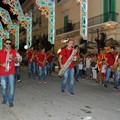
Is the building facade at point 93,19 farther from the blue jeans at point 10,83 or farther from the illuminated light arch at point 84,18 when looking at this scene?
the blue jeans at point 10,83

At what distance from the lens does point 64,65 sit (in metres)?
10.6

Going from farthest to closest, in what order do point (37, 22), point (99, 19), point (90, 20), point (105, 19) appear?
point (37, 22) → point (90, 20) → point (99, 19) → point (105, 19)

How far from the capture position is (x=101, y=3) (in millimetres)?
29484

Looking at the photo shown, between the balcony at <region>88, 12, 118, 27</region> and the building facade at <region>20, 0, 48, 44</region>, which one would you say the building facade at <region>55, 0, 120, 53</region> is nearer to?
the balcony at <region>88, 12, 118, 27</region>

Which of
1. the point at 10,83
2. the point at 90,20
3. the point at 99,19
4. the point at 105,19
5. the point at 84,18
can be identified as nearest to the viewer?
the point at 10,83

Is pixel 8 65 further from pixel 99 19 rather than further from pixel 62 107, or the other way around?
pixel 99 19

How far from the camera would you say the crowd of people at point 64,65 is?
840 centimetres

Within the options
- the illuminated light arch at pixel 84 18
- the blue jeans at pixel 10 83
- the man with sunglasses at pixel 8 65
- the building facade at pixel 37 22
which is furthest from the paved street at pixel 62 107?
the building facade at pixel 37 22

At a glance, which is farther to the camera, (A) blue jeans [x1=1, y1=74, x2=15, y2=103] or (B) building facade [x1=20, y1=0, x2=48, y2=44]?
A: (B) building facade [x1=20, y1=0, x2=48, y2=44]

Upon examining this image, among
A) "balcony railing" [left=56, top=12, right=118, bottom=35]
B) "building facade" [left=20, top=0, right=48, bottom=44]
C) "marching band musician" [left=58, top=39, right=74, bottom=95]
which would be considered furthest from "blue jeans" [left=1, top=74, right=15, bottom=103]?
"building facade" [left=20, top=0, right=48, bottom=44]

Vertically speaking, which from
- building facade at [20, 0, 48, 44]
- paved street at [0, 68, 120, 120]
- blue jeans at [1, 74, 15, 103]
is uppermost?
building facade at [20, 0, 48, 44]

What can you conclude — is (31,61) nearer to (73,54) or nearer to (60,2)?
(73,54)

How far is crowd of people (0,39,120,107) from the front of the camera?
8.40m

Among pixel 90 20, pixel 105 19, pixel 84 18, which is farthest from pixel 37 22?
pixel 84 18
